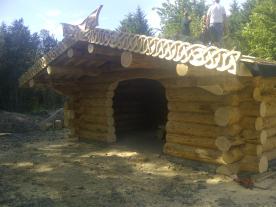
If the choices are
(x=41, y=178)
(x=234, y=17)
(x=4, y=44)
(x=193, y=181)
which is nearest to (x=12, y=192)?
(x=41, y=178)

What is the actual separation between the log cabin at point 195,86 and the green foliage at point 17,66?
1489cm

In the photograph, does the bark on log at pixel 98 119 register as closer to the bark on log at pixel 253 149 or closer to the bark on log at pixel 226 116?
the bark on log at pixel 226 116

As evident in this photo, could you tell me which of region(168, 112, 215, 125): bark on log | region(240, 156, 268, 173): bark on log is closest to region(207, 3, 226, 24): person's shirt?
region(168, 112, 215, 125): bark on log

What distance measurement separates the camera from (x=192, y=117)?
8.46m

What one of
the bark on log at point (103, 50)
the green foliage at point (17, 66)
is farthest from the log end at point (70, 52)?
the green foliage at point (17, 66)

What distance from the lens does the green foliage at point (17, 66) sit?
25.0 metres

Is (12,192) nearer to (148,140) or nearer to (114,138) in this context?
(114,138)

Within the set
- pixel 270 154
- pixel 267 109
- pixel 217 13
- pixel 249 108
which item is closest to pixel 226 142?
pixel 249 108

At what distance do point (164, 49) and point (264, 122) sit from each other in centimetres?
296

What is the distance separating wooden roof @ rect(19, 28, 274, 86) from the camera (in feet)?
19.7

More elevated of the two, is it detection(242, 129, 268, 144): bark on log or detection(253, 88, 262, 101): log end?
detection(253, 88, 262, 101): log end

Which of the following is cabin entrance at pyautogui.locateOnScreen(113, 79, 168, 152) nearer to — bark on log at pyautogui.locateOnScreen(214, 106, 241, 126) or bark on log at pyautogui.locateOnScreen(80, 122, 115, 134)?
bark on log at pyautogui.locateOnScreen(80, 122, 115, 134)

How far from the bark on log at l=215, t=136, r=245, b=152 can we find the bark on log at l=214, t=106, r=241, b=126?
31 cm

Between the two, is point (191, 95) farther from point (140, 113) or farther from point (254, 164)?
point (140, 113)
